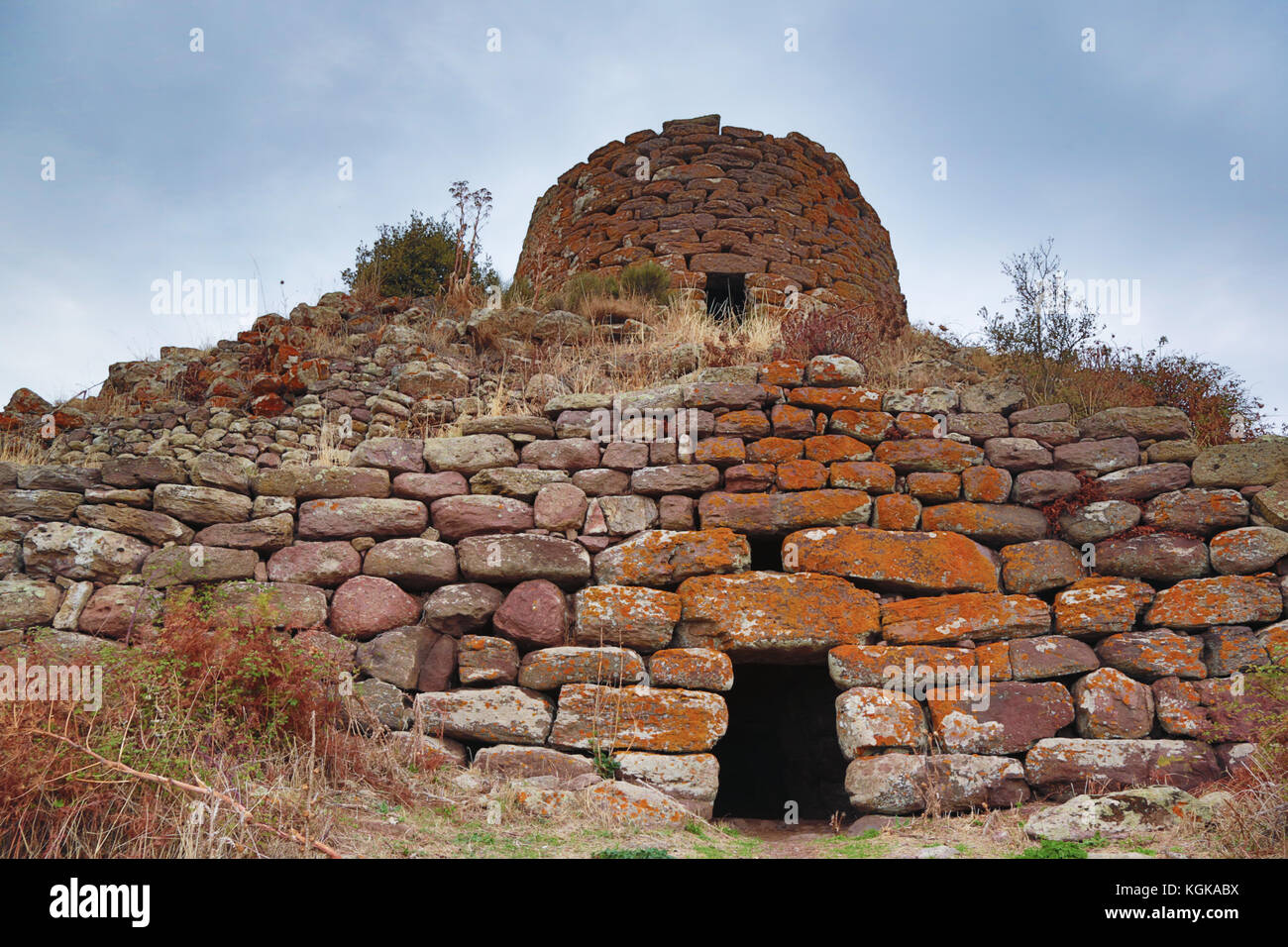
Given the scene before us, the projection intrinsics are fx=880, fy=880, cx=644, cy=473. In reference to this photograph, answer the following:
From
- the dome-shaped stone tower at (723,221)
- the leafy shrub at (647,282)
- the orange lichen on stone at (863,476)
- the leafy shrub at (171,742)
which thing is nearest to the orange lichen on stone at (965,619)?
the orange lichen on stone at (863,476)

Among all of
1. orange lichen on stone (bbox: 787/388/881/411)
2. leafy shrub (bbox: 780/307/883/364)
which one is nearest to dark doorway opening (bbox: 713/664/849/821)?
orange lichen on stone (bbox: 787/388/881/411)

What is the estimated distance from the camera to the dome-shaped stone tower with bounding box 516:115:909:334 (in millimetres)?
9016

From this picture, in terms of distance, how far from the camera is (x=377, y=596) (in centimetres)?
511

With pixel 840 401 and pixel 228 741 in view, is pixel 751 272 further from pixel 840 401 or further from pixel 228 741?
pixel 228 741

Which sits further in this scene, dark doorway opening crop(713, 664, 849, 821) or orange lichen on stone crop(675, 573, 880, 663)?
dark doorway opening crop(713, 664, 849, 821)

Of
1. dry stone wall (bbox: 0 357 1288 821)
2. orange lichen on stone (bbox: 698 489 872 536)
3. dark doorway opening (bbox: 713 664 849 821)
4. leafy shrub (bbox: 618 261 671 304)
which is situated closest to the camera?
dry stone wall (bbox: 0 357 1288 821)

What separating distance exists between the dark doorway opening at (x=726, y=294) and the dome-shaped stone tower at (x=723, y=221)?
0.06ft

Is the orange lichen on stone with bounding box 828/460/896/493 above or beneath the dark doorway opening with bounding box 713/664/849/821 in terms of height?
above

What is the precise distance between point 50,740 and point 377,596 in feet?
6.14

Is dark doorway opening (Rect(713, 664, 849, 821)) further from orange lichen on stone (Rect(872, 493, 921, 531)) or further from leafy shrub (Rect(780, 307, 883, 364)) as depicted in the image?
leafy shrub (Rect(780, 307, 883, 364))

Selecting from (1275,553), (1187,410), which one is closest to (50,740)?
(1275,553)

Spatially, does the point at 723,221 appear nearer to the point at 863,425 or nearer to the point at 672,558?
the point at 863,425

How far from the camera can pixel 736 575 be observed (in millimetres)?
5199

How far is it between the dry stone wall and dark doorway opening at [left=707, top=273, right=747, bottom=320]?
3318 millimetres
